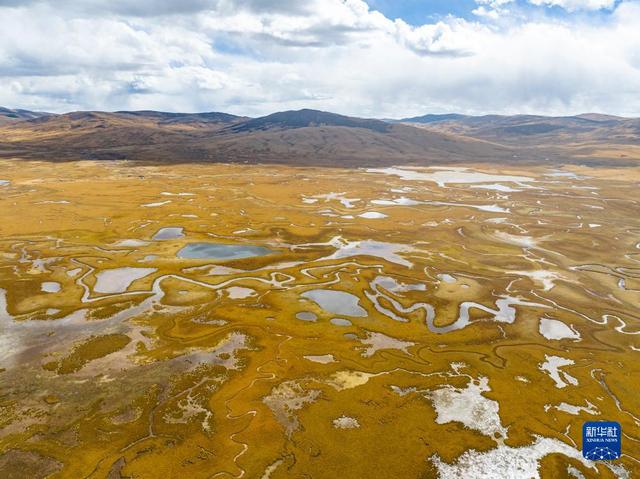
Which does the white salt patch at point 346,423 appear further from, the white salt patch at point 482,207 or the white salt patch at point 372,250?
the white salt patch at point 482,207

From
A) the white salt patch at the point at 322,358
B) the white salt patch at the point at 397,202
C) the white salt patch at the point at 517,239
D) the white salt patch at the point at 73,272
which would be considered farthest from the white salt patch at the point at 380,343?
the white salt patch at the point at 397,202

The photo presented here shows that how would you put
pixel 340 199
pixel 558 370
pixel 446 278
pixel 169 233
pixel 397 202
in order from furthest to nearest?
pixel 340 199, pixel 397 202, pixel 169 233, pixel 446 278, pixel 558 370

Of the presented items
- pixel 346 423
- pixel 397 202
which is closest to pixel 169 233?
pixel 346 423

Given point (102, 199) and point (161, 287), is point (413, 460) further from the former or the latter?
point (102, 199)

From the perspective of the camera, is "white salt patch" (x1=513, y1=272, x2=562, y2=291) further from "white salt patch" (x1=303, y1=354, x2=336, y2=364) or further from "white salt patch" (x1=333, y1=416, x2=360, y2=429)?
"white salt patch" (x1=333, y1=416, x2=360, y2=429)

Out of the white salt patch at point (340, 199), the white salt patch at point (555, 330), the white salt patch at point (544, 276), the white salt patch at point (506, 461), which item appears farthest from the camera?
the white salt patch at point (340, 199)

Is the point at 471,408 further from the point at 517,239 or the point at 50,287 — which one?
the point at 517,239
